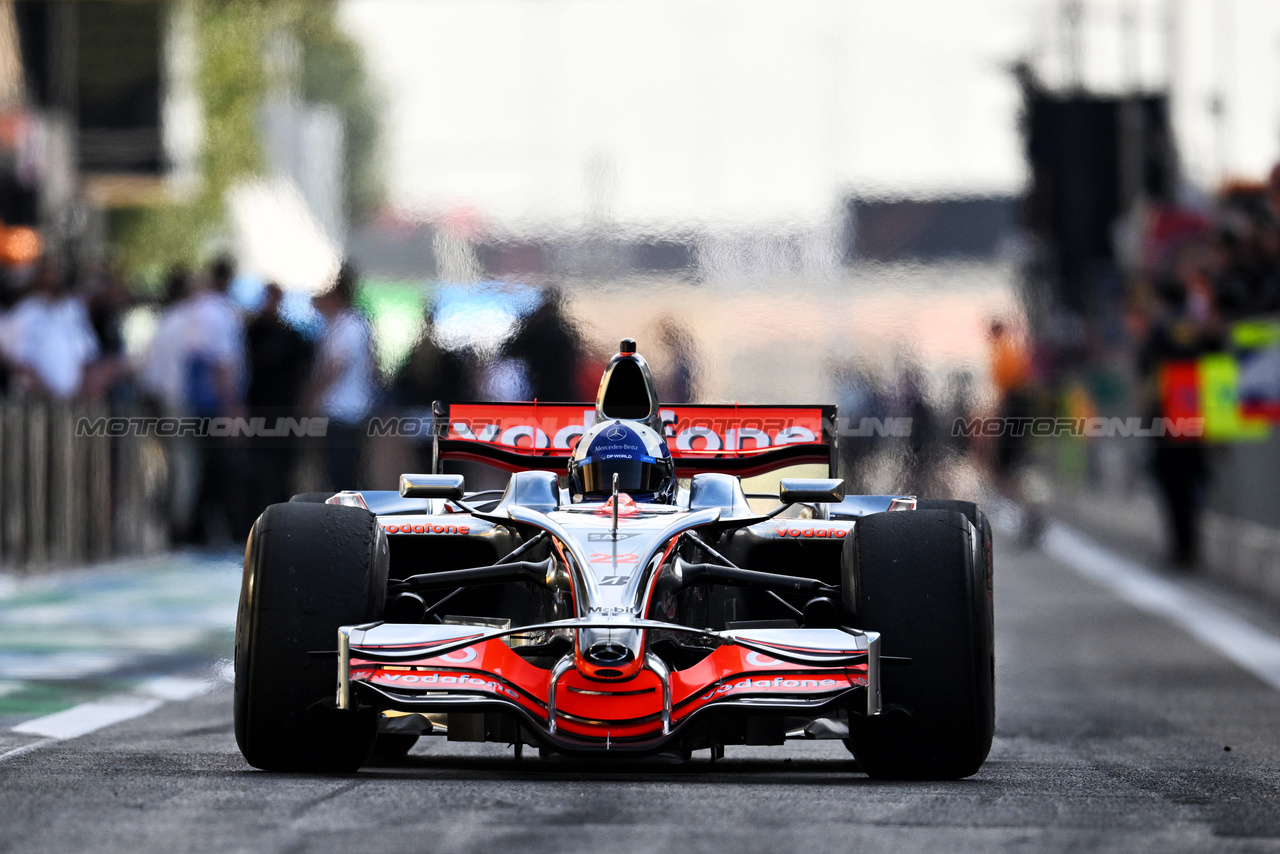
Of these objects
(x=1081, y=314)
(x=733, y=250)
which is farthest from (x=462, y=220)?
(x=1081, y=314)

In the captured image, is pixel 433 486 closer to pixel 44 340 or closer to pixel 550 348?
pixel 550 348

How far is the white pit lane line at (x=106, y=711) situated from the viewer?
9.01 metres

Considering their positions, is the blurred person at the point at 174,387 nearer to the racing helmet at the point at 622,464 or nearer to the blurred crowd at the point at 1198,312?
the blurred crowd at the point at 1198,312

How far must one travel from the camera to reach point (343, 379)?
16.4 metres

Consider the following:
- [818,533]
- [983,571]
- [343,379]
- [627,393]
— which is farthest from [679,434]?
[343,379]

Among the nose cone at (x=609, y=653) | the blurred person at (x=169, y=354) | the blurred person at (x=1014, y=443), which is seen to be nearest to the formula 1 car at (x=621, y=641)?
the nose cone at (x=609, y=653)

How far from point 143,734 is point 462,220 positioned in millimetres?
8270

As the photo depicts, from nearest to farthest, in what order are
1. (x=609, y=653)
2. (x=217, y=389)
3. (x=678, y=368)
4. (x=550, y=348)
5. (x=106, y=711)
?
(x=609, y=653) < (x=106, y=711) < (x=550, y=348) < (x=678, y=368) < (x=217, y=389)

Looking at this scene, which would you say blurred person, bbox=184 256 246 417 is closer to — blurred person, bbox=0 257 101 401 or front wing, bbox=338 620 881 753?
blurred person, bbox=0 257 101 401

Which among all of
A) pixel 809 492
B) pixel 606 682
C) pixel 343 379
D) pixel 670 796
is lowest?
pixel 670 796

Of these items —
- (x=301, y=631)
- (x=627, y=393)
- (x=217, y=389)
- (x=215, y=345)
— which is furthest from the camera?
(x=217, y=389)

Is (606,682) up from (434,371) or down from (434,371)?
down
